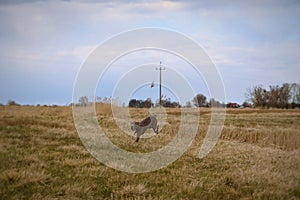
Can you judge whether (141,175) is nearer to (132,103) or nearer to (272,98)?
(132,103)

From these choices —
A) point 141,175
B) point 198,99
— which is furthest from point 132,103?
point 198,99

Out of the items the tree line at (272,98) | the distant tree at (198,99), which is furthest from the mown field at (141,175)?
the tree line at (272,98)

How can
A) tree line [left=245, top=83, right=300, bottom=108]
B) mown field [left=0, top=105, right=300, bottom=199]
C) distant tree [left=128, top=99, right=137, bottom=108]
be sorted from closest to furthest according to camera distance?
mown field [left=0, top=105, right=300, bottom=199]
distant tree [left=128, top=99, right=137, bottom=108]
tree line [left=245, top=83, right=300, bottom=108]

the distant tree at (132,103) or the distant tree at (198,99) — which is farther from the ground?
the distant tree at (198,99)

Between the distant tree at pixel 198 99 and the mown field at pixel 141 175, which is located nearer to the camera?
the mown field at pixel 141 175

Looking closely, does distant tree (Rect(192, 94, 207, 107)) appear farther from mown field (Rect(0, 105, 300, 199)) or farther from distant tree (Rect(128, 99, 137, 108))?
distant tree (Rect(128, 99, 137, 108))

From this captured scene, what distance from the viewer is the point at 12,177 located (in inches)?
293

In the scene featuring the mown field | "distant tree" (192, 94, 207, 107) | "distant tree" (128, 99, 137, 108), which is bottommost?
the mown field

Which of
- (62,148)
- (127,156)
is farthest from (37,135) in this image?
(127,156)

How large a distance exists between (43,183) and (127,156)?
405 centimetres

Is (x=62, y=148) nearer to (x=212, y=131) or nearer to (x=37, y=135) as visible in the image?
(x=37, y=135)

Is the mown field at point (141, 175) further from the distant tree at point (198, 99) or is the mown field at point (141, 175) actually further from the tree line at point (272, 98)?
the tree line at point (272, 98)

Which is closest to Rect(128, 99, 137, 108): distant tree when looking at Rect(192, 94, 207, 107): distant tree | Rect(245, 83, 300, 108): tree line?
Rect(192, 94, 207, 107): distant tree

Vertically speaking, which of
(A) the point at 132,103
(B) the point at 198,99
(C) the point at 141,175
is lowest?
(C) the point at 141,175
